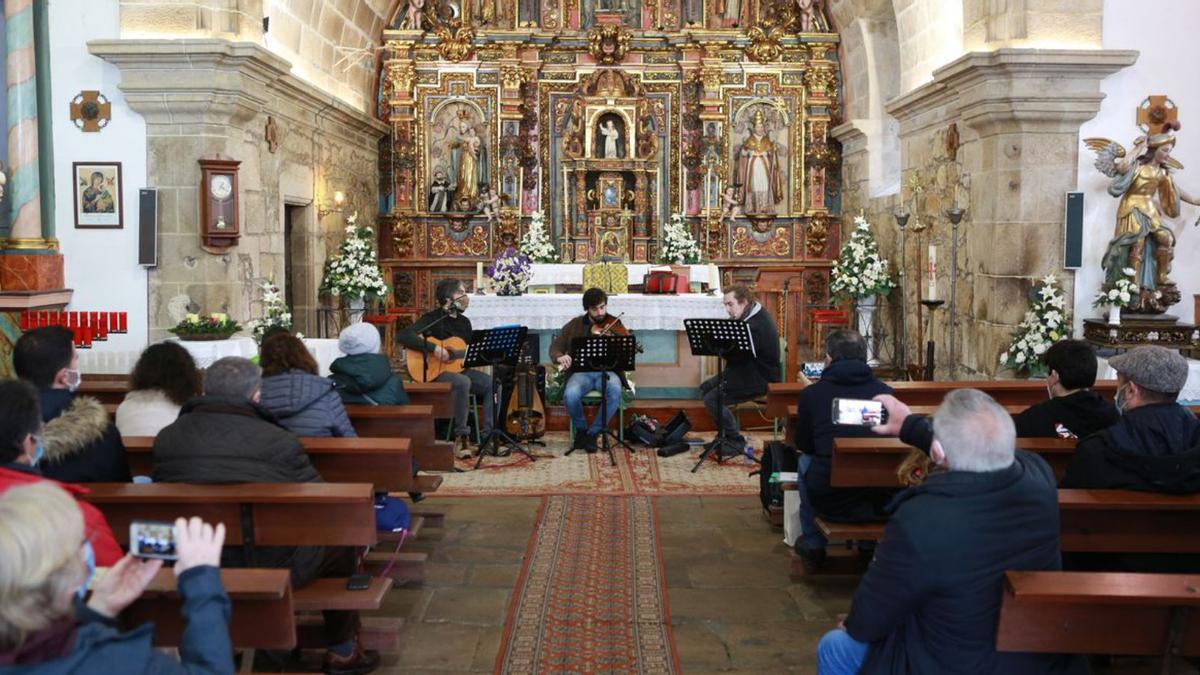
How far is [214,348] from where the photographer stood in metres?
9.97

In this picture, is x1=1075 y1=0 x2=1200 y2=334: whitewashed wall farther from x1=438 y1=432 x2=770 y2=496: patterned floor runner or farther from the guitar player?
the guitar player

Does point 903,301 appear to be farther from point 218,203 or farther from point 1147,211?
point 218,203

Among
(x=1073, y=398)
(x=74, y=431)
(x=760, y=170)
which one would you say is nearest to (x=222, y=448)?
(x=74, y=431)

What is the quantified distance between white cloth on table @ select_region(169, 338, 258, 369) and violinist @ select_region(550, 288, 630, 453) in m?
2.83

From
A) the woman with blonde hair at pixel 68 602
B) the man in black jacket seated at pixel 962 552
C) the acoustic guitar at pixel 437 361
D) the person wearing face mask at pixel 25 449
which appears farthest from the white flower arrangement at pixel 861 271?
the woman with blonde hair at pixel 68 602

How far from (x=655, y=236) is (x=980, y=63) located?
26.5 feet

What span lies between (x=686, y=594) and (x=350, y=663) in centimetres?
198

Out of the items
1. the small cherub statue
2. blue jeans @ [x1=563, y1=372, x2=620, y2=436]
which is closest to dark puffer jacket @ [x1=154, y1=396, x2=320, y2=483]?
blue jeans @ [x1=563, y1=372, x2=620, y2=436]

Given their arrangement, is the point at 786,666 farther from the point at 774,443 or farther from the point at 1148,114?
the point at 1148,114

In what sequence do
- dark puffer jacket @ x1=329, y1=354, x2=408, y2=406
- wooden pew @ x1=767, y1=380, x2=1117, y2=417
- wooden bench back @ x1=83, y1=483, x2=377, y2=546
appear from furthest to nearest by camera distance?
wooden pew @ x1=767, y1=380, x2=1117, y2=417 → dark puffer jacket @ x1=329, y1=354, x2=408, y2=406 → wooden bench back @ x1=83, y1=483, x2=377, y2=546

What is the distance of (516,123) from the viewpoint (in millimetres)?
18234

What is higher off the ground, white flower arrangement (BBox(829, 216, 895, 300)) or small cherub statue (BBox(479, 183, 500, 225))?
small cherub statue (BBox(479, 183, 500, 225))

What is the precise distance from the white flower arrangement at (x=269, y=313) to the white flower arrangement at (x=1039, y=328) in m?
7.30

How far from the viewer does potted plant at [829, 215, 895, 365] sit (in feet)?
49.1
